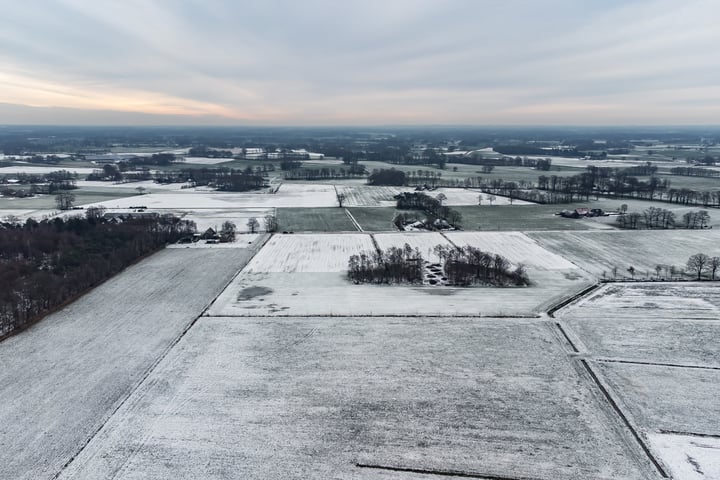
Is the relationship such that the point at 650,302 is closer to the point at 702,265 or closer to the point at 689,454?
the point at 702,265

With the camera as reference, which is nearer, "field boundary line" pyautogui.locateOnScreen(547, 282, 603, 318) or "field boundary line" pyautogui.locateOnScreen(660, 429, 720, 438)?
"field boundary line" pyautogui.locateOnScreen(660, 429, 720, 438)

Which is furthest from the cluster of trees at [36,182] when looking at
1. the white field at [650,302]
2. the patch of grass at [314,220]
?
the white field at [650,302]

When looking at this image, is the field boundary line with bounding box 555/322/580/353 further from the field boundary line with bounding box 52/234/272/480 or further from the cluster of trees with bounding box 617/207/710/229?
the cluster of trees with bounding box 617/207/710/229

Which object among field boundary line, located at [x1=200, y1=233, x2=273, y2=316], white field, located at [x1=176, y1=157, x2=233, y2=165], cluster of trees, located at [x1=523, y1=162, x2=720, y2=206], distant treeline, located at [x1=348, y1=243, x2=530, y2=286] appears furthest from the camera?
white field, located at [x1=176, y1=157, x2=233, y2=165]

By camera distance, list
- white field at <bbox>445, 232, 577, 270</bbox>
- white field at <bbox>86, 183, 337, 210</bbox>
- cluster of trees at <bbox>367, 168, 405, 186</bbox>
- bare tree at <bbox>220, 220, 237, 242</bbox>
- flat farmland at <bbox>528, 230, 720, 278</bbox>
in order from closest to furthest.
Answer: flat farmland at <bbox>528, 230, 720, 278</bbox> < white field at <bbox>445, 232, 577, 270</bbox> < bare tree at <bbox>220, 220, 237, 242</bbox> < white field at <bbox>86, 183, 337, 210</bbox> < cluster of trees at <bbox>367, 168, 405, 186</bbox>

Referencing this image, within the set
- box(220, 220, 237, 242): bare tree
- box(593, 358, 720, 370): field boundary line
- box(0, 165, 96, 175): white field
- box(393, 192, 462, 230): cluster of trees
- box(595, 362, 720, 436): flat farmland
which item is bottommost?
box(595, 362, 720, 436): flat farmland

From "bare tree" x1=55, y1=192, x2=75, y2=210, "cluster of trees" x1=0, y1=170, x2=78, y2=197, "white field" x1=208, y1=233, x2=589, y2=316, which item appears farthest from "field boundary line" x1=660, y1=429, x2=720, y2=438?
"cluster of trees" x1=0, y1=170, x2=78, y2=197

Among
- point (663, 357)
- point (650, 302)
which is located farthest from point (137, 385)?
point (650, 302)

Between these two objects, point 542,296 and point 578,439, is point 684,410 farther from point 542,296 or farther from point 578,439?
point 542,296
